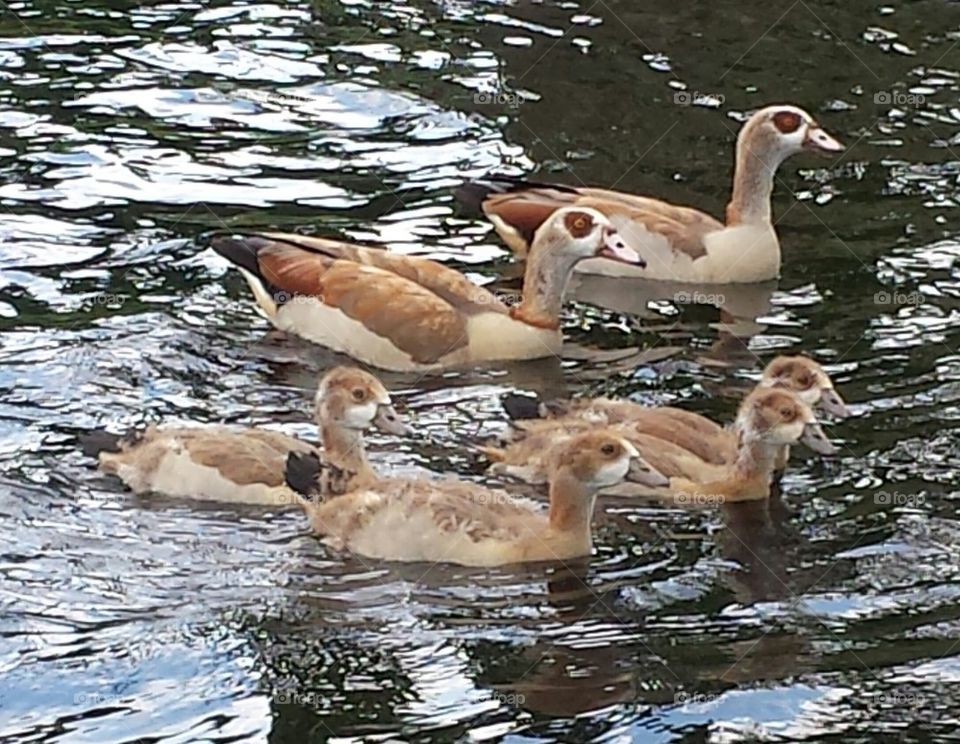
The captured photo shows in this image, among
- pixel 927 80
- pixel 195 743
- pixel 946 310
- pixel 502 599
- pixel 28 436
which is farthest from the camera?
pixel 927 80

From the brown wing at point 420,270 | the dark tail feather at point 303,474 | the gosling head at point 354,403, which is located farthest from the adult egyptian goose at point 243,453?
the brown wing at point 420,270

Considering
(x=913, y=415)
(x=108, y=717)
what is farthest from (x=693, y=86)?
(x=108, y=717)

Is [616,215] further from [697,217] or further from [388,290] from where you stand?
[388,290]

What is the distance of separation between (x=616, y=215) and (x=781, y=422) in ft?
12.2

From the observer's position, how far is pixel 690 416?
38.0 ft

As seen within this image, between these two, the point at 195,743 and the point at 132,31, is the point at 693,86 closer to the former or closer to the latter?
the point at 132,31

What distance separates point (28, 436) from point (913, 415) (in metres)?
4.45

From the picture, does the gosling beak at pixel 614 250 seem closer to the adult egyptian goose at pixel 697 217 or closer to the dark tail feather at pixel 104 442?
the adult egyptian goose at pixel 697 217

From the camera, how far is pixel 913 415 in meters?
11.6

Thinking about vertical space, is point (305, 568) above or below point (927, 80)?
below

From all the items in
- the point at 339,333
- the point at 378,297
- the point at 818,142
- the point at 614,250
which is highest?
the point at 818,142

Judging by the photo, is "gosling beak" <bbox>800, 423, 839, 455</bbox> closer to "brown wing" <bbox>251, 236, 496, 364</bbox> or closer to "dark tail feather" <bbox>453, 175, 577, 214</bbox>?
"brown wing" <bbox>251, 236, 496, 364</bbox>

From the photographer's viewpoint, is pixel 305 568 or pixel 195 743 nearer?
pixel 195 743

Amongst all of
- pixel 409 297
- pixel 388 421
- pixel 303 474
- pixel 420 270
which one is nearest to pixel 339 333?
pixel 409 297
